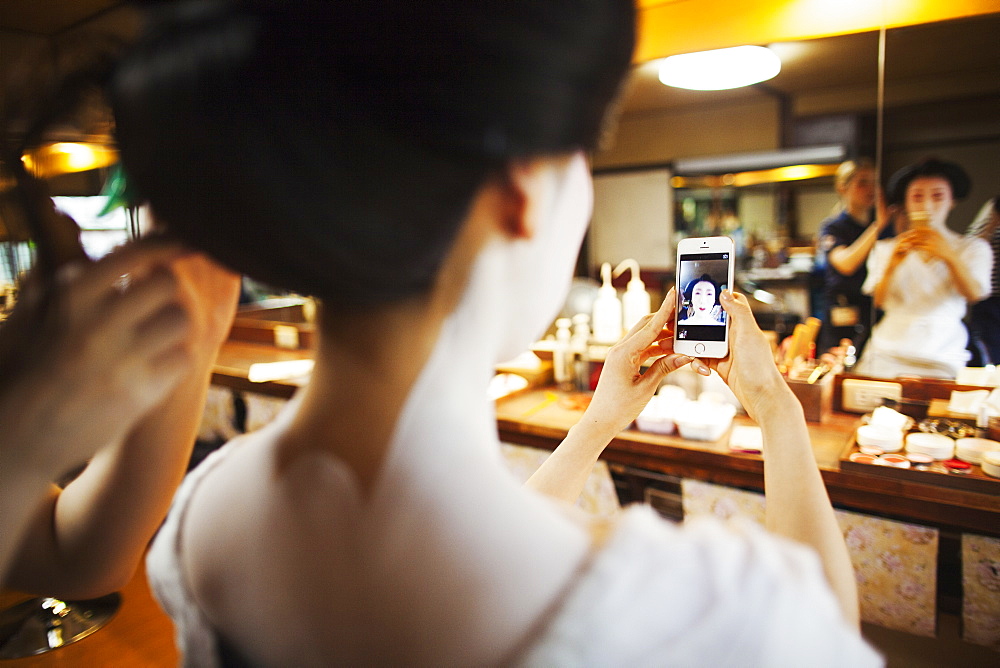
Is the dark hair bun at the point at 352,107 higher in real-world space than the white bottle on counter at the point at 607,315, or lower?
higher

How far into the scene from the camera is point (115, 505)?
725mm

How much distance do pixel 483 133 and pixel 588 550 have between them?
0.34 metres

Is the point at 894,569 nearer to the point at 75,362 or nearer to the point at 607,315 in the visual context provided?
the point at 607,315

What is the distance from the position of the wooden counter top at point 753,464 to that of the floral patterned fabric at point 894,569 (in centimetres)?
5

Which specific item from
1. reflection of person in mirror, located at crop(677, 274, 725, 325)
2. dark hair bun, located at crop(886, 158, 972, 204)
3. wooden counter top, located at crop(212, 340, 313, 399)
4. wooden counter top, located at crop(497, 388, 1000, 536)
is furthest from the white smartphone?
wooden counter top, located at crop(212, 340, 313, 399)

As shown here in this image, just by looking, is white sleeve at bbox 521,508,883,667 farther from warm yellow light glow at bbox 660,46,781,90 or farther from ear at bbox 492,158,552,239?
warm yellow light glow at bbox 660,46,781,90

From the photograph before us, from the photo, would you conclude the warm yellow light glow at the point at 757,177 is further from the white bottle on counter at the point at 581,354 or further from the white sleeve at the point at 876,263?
the white bottle on counter at the point at 581,354

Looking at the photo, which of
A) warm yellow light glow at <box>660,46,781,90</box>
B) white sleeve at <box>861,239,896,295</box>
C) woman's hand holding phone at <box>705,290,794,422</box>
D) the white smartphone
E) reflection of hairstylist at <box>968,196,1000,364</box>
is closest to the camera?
woman's hand holding phone at <box>705,290,794,422</box>

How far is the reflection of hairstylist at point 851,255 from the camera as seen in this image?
2.27 meters

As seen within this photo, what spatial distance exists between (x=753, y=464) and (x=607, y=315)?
997 mm

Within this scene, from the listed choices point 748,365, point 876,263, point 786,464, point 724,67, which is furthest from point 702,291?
point 724,67

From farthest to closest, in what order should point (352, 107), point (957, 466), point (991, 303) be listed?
point (991, 303)
point (957, 466)
point (352, 107)

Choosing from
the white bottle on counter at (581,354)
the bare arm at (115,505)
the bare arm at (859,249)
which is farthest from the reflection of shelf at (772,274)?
the bare arm at (115,505)

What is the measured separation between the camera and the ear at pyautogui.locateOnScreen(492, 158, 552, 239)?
1.56 ft
